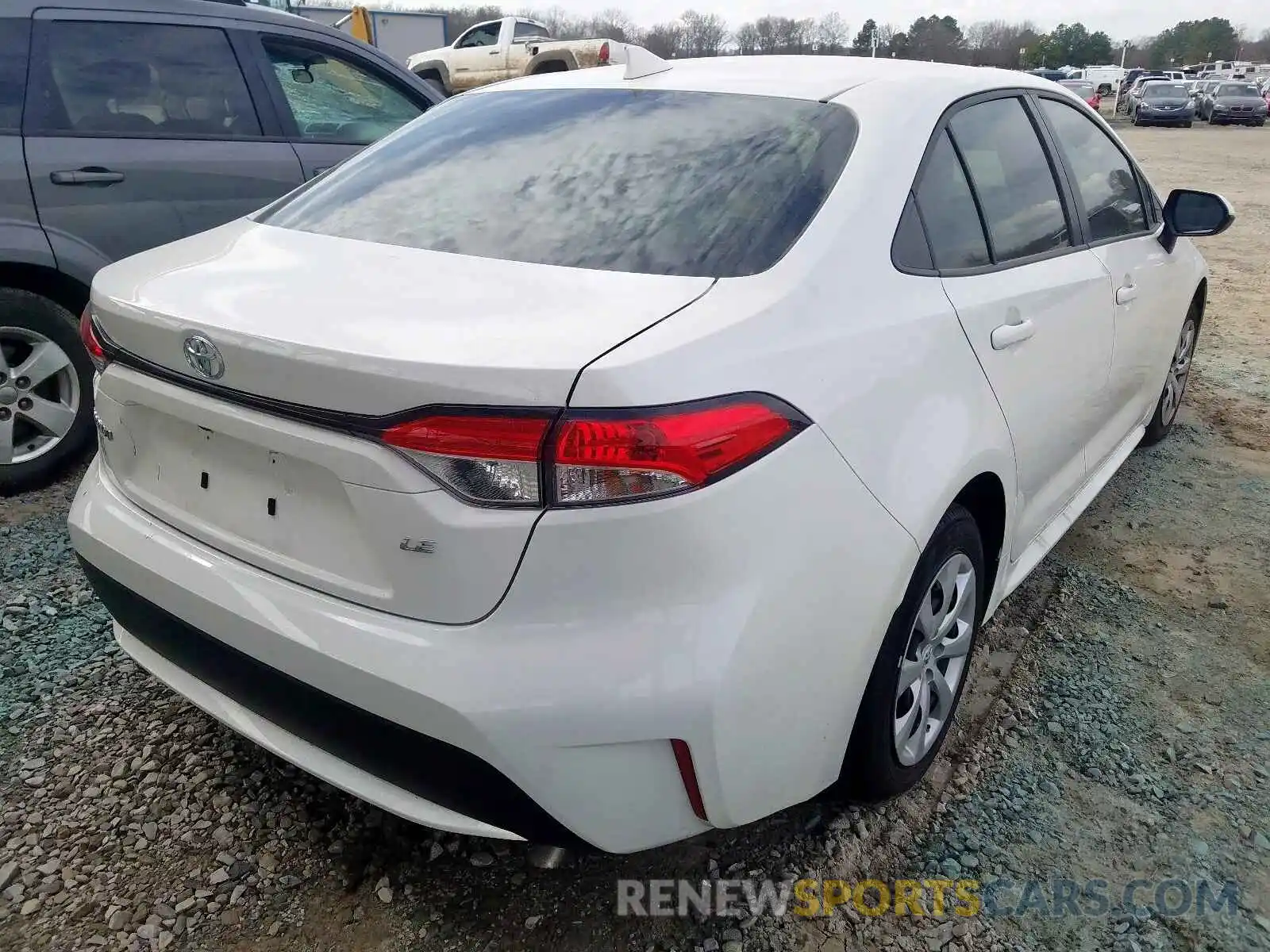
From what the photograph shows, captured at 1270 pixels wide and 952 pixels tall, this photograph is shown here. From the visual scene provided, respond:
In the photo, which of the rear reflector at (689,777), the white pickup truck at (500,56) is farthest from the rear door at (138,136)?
the white pickup truck at (500,56)

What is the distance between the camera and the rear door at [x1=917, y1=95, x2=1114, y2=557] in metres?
2.22

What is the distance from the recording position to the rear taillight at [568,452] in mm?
1455

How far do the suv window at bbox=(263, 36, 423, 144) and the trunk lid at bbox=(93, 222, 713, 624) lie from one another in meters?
2.61

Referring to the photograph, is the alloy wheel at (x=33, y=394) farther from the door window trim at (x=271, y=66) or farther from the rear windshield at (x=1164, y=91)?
the rear windshield at (x=1164, y=91)

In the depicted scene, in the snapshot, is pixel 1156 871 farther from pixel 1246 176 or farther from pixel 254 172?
pixel 1246 176

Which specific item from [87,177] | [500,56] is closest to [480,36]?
[500,56]

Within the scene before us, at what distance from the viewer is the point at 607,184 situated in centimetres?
210

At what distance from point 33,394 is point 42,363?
0.40ft

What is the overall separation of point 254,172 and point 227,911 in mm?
3082

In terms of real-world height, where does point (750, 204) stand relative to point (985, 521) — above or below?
above

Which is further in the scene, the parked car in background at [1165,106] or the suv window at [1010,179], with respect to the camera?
the parked car in background at [1165,106]

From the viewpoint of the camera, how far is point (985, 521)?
239 cm

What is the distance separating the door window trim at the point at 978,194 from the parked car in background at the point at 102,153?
285 cm

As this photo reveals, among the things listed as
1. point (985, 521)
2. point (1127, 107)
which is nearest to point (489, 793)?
point (985, 521)
